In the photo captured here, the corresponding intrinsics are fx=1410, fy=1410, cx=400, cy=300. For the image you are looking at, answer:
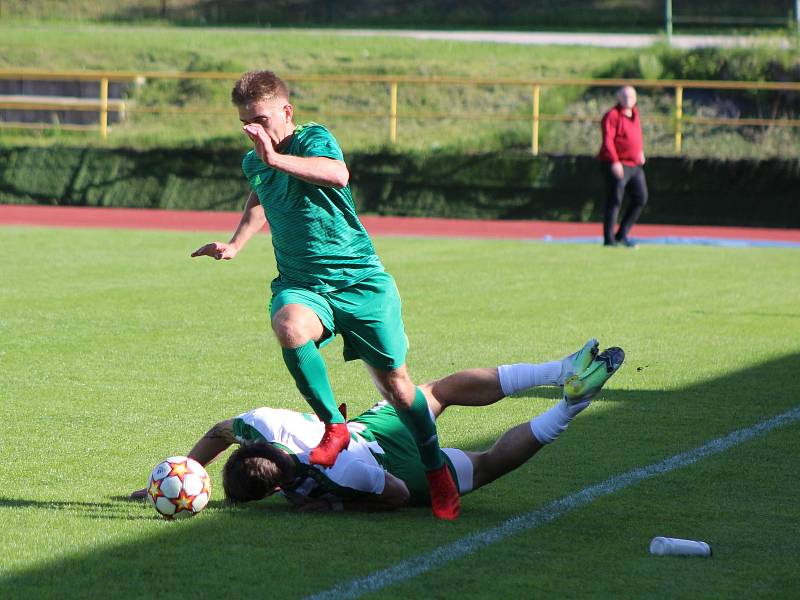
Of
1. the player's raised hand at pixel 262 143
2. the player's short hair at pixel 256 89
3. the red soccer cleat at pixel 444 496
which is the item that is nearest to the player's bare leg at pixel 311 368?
the red soccer cleat at pixel 444 496

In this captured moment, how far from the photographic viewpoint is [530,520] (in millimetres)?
5703

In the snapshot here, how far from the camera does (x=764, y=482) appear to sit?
640 centimetres

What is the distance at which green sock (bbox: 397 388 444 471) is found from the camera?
5.77 m

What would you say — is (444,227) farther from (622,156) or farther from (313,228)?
(313,228)

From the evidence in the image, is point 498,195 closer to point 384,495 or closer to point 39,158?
point 39,158

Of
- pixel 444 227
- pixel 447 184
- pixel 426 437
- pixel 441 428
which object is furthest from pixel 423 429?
pixel 447 184

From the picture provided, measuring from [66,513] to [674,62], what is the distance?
1071 inches

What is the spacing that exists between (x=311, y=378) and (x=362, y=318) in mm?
374

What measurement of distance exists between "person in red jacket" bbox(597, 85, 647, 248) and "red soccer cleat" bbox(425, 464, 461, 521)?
13.6 metres

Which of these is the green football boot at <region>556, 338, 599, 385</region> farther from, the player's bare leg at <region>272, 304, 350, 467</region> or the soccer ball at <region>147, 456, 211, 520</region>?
the soccer ball at <region>147, 456, 211, 520</region>

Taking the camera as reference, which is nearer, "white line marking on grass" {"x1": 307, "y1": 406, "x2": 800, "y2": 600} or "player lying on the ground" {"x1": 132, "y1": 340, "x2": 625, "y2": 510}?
"white line marking on grass" {"x1": 307, "y1": 406, "x2": 800, "y2": 600}

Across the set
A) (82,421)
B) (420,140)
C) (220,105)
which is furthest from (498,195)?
(82,421)

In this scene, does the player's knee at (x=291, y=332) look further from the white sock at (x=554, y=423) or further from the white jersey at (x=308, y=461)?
the white sock at (x=554, y=423)

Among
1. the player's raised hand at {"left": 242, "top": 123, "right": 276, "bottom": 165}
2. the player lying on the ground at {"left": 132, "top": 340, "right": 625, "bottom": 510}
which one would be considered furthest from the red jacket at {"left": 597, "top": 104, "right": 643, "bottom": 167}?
the player's raised hand at {"left": 242, "top": 123, "right": 276, "bottom": 165}
